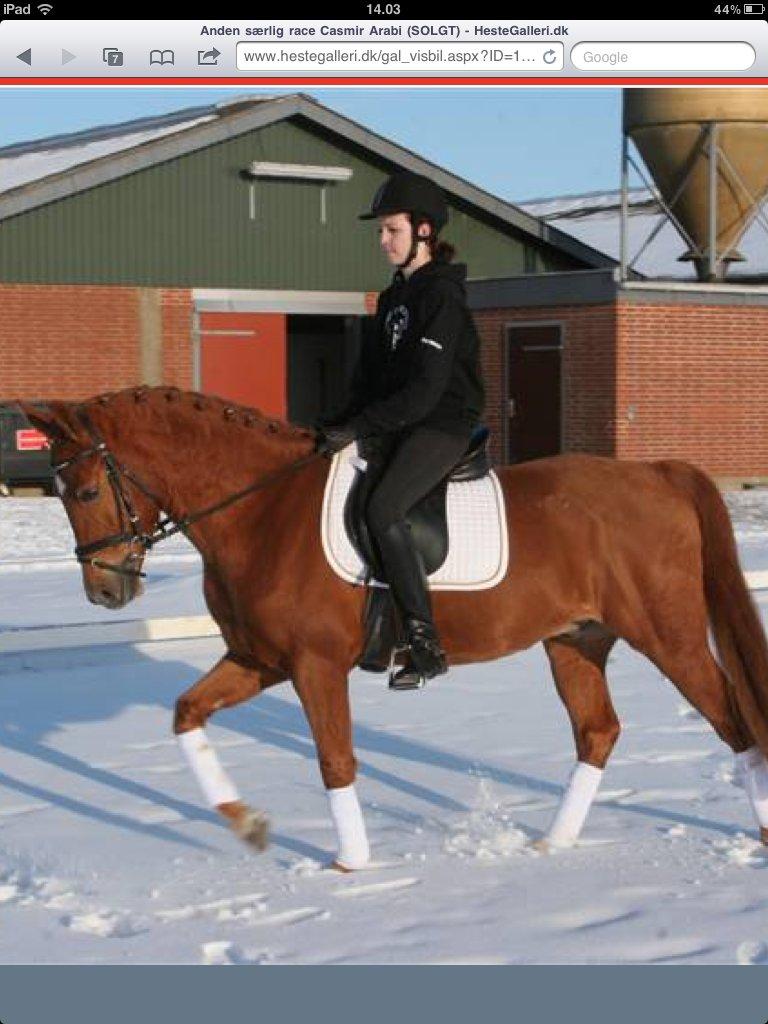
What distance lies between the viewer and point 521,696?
33.1 feet

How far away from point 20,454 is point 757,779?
64.8ft

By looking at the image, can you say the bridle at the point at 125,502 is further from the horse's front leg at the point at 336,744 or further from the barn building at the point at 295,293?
the barn building at the point at 295,293

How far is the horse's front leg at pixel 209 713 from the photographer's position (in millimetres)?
6488

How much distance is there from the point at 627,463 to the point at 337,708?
5.98ft

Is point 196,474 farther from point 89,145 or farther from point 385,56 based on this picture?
point 89,145

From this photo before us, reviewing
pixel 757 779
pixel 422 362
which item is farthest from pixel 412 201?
pixel 757 779

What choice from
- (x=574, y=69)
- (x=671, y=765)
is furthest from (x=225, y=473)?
(x=671, y=765)

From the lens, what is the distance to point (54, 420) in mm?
6449

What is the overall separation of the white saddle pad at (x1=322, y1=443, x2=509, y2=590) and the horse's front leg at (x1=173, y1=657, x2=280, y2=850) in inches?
24.5

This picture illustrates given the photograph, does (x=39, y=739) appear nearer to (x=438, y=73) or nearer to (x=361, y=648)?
(x=361, y=648)

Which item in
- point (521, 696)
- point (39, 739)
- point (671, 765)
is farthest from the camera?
point (521, 696)

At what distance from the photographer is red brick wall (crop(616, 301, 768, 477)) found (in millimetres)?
26781

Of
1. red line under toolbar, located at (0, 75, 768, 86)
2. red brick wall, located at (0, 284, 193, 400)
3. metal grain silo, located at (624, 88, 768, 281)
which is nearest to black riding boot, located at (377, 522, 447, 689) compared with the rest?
red line under toolbar, located at (0, 75, 768, 86)

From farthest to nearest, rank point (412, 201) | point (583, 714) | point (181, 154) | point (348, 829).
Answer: point (181, 154) → point (583, 714) → point (412, 201) → point (348, 829)
